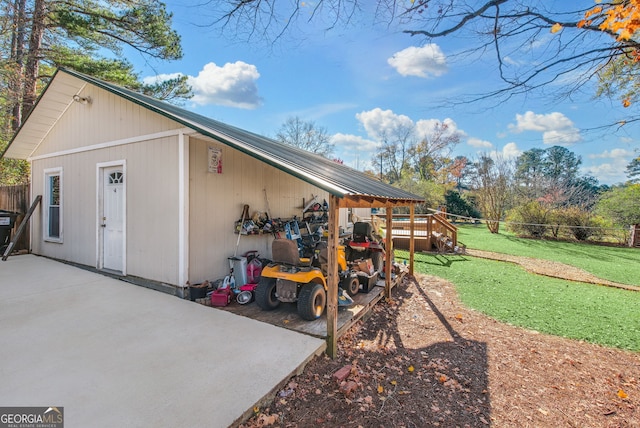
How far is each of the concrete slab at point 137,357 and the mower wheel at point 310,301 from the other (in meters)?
0.37

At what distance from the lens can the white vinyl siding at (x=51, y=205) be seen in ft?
23.0

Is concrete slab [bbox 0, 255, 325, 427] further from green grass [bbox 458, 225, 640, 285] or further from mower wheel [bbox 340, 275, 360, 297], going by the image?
green grass [bbox 458, 225, 640, 285]

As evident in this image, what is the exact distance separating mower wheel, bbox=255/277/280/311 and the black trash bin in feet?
25.7

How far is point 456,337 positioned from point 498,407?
4.70ft

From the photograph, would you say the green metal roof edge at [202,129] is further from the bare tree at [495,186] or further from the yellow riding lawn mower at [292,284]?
the bare tree at [495,186]

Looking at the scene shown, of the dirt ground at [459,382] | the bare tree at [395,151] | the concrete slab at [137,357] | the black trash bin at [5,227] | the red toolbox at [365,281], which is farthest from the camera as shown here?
the bare tree at [395,151]

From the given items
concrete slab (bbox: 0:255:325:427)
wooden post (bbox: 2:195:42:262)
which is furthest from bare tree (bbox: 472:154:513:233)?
wooden post (bbox: 2:195:42:262)

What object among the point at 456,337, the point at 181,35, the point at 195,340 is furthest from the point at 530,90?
the point at 181,35

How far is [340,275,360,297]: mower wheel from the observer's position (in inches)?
183

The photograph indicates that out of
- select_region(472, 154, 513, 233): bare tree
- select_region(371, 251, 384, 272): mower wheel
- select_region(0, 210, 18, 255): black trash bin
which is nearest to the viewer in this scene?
select_region(371, 251, 384, 272): mower wheel

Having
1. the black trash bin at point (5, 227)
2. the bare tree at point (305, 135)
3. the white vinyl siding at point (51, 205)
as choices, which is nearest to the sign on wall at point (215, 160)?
the white vinyl siding at point (51, 205)

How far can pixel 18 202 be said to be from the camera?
792 cm

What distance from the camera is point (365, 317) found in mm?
4383

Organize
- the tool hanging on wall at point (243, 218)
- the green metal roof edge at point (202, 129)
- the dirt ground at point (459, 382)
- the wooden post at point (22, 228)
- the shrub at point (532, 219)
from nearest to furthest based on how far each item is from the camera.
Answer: the dirt ground at point (459, 382), the green metal roof edge at point (202, 129), the tool hanging on wall at point (243, 218), the wooden post at point (22, 228), the shrub at point (532, 219)
